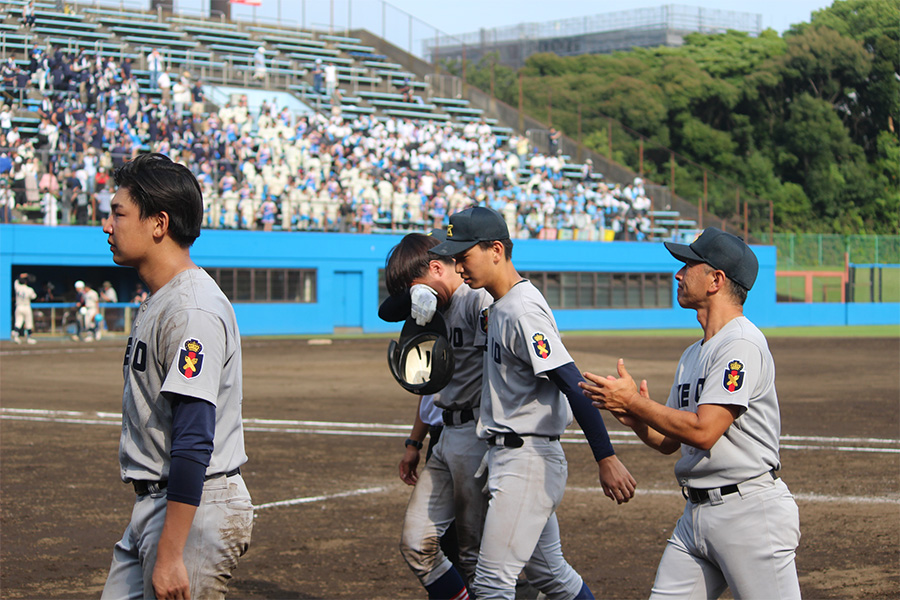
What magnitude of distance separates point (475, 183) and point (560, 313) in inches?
244

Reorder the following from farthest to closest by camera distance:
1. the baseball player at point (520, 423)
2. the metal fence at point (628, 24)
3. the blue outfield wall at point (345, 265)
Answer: the metal fence at point (628, 24), the blue outfield wall at point (345, 265), the baseball player at point (520, 423)

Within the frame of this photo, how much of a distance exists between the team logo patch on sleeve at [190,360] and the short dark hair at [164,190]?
434mm

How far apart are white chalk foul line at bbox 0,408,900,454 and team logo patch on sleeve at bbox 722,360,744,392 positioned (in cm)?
848

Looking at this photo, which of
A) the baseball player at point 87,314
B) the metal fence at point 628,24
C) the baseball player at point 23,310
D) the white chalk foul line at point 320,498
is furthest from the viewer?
the metal fence at point 628,24

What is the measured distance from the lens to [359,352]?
91.2 ft

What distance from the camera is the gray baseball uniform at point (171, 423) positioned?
11.1 ft

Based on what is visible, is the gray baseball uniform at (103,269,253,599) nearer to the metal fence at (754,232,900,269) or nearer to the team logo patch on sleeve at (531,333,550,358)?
the team logo patch on sleeve at (531,333,550,358)

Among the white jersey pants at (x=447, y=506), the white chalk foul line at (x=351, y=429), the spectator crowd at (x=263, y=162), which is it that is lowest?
the white chalk foul line at (x=351, y=429)

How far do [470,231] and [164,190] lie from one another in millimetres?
1726

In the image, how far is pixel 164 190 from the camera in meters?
3.50

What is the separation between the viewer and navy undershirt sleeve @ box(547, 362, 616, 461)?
14.8 feet

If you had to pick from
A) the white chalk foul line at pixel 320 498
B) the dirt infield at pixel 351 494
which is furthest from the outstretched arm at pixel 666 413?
the white chalk foul line at pixel 320 498

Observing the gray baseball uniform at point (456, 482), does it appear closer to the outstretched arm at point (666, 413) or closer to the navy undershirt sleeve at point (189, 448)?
the outstretched arm at point (666, 413)

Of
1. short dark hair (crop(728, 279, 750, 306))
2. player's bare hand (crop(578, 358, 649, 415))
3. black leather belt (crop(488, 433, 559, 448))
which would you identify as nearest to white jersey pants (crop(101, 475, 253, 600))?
player's bare hand (crop(578, 358, 649, 415))
